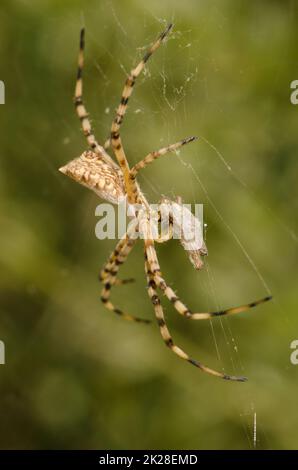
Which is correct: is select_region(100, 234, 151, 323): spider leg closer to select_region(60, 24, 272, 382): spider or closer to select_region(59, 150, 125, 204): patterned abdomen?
select_region(60, 24, 272, 382): spider

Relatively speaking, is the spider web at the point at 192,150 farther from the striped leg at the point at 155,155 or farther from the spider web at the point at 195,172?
the striped leg at the point at 155,155

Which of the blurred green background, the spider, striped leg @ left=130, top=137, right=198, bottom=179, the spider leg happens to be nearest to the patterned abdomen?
the spider

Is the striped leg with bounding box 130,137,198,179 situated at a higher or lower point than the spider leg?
higher

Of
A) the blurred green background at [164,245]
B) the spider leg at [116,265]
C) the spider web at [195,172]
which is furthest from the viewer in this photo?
the blurred green background at [164,245]

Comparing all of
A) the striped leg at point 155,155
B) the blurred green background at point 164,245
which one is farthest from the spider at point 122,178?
the blurred green background at point 164,245

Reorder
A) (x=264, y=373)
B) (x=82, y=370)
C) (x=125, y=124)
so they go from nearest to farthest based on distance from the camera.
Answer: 1. (x=264, y=373)
2. (x=125, y=124)
3. (x=82, y=370)

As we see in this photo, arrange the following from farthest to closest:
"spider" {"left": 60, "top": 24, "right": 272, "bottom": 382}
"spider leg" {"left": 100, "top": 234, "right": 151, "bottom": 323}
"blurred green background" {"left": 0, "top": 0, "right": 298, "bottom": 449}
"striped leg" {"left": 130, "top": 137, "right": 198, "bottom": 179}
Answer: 1. "blurred green background" {"left": 0, "top": 0, "right": 298, "bottom": 449}
2. "spider leg" {"left": 100, "top": 234, "right": 151, "bottom": 323}
3. "spider" {"left": 60, "top": 24, "right": 272, "bottom": 382}
4. "striped leg" {"left": 130, "top": 137, "right": 198, "bottom": 179}

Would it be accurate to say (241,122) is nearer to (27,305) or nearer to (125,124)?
(125,124)

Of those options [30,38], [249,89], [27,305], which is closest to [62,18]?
[30,38]
